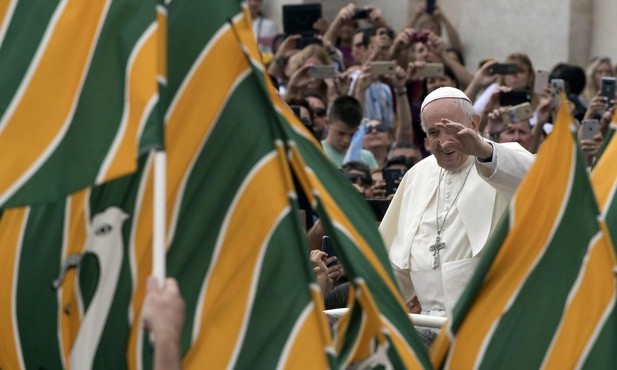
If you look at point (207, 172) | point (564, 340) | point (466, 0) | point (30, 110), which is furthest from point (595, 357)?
point (466, 0)

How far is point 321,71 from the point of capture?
1237 cm

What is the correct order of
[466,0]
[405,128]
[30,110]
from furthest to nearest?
1. [466,0]
2. [405,128]
3. [30,110]

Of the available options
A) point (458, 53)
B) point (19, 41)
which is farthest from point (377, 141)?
point (19, 41)

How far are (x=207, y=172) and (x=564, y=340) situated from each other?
1.08 meters

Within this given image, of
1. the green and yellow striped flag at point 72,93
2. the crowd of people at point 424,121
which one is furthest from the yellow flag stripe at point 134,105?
the crowd of people at point 424,121

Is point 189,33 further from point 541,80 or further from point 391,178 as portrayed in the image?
point 541,80

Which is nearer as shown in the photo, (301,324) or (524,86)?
(301,324)

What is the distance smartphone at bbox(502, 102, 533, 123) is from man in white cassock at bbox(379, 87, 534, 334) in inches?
109

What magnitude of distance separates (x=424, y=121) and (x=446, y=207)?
0.46 meters

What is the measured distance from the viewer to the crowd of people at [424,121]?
764 cm

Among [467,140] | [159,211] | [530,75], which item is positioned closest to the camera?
[159,211]

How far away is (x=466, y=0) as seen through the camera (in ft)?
53.3

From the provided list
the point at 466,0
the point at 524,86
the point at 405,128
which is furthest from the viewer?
the point at 466,0

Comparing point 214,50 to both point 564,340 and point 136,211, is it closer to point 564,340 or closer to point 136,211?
point 136,211
